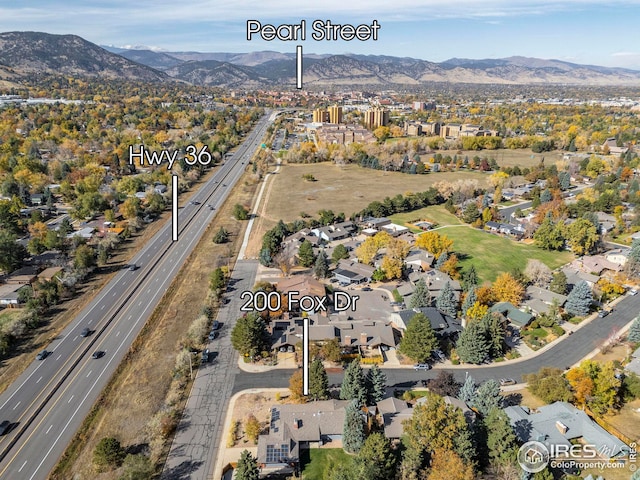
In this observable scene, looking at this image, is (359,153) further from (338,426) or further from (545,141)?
(338,426)

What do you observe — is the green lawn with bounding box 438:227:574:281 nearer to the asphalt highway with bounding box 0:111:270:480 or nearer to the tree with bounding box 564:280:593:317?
the tree with bounding box 564:280:593:317

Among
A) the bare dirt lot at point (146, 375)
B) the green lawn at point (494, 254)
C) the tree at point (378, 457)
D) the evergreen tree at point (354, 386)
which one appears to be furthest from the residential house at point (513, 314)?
the bare dirt lot at point (146, 375)

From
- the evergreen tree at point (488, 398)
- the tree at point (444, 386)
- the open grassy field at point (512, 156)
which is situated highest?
the open grassy field at point (512, 156)

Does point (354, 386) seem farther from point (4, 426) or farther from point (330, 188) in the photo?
point (330, 188)

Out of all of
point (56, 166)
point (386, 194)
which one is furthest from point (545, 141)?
point (56, 166)

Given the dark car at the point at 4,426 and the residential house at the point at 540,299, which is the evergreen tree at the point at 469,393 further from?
the dark car at the point at 4,426
